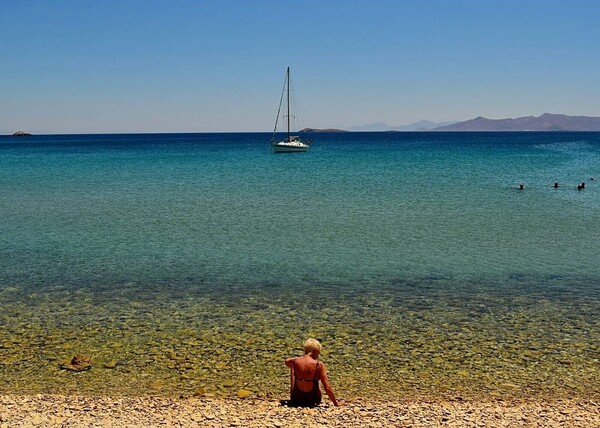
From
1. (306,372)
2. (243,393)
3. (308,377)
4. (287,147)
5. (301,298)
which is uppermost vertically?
(287,147)

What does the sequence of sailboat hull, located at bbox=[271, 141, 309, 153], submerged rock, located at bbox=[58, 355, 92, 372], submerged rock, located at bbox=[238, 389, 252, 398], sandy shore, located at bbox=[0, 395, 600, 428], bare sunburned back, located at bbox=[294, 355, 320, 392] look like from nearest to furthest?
sandy shore, located at bbox=[0, 395, 600, 428], bare sunburned back, located at bbox=[294, 355, 320, 392], submerged rock, located at bbox=[238, 389, 252, 398], submerged rock, located at bbox=[58, 355, 92, 372], sailboat hull, located at bbox=[271, 141, 309, 153]

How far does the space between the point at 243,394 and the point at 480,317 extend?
783cm

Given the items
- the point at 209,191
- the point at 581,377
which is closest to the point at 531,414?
the point at 581,377

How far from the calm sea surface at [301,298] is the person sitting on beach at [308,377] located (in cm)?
119

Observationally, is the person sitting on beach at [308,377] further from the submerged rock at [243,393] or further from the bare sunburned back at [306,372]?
the submerged rock at [243,393]

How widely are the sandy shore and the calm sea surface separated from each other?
0.65m

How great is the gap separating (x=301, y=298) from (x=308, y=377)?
743 cm

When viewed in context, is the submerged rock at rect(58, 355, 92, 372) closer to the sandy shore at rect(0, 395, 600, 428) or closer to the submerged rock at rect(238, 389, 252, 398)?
the sandy shore at rect(0, 395, 600, 428)

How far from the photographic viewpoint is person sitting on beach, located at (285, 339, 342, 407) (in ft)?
35.8

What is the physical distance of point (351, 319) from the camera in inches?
644

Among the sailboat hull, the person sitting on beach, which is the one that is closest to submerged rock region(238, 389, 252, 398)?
the person sitting on beach

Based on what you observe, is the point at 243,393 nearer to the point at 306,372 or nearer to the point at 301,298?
the point at 306,372

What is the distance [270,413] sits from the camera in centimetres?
1082

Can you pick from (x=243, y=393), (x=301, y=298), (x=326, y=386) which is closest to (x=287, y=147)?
(x=301, y=298)
